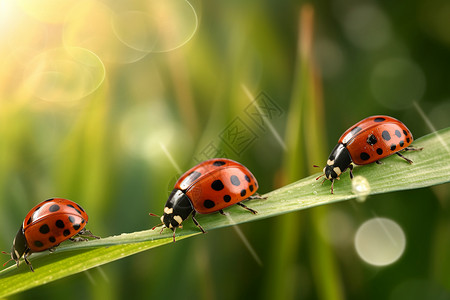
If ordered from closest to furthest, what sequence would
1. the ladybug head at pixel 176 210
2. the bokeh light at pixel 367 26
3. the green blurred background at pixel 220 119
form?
the ladybug head at pixel 176 210
the green blurred background at pixel 220 119
the bokeh light at pixel 367 26

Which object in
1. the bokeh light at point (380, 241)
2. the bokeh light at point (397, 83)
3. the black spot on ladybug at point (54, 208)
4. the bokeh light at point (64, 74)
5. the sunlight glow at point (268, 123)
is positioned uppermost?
the bokeh light at point (64, 74)

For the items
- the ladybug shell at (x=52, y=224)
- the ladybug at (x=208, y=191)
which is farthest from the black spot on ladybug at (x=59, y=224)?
the ladybug at (x=208, y=191)

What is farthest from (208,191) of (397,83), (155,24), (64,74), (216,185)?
(155,24)

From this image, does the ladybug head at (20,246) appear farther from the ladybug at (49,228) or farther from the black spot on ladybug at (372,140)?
the black spot on ladybug at (372,140)

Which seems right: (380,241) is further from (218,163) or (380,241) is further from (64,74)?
(64,74)

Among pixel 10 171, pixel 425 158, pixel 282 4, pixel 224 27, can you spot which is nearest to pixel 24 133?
pixel 10 171

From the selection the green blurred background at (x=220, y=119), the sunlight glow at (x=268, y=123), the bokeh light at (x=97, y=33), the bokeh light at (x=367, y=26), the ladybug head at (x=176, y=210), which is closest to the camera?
the ladybug head at (x=176, y=210)

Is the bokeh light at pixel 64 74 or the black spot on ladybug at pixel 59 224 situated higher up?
the bokeh light at pixel 64 74
